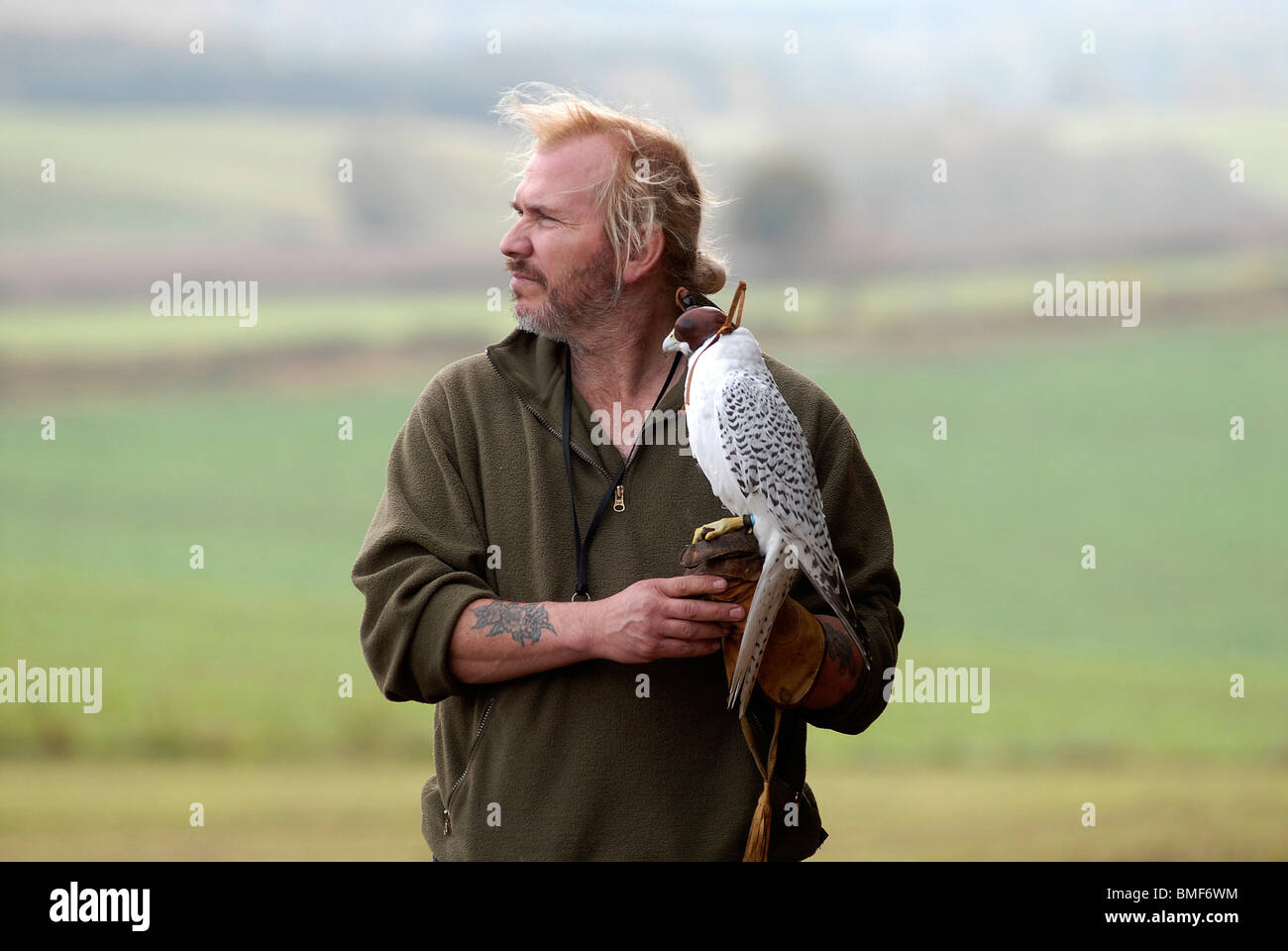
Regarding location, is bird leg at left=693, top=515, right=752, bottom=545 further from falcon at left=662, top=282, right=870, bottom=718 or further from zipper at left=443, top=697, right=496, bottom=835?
zipper at left=443, top=697, right=496, bottom=835

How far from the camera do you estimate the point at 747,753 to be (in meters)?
2.03

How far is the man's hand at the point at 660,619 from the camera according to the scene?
1.81 metres

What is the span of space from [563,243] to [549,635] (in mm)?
736

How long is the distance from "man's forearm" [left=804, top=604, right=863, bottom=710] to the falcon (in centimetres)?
5

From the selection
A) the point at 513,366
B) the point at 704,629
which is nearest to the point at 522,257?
the point at 513,366

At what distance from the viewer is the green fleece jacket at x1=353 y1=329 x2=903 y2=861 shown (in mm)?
1969

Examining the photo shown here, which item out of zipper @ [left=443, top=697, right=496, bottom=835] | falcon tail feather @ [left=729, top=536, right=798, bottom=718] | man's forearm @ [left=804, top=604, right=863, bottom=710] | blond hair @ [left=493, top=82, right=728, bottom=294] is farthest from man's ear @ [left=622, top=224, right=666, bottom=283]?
zipper @ [left=443, top=697, right=496, bottom=835]

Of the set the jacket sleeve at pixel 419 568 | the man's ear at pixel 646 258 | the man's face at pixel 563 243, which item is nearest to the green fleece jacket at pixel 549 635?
the jacket sleeve at pixel 419 568

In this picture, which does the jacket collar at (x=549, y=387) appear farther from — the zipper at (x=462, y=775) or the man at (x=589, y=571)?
the zipper at (x=462, y=775)

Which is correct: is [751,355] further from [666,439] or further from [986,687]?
[986,687]

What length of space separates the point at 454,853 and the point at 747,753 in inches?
21.8

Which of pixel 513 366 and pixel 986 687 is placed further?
pixel 986 687

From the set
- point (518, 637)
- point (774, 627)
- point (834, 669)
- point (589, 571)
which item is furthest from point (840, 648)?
point (518, 637)

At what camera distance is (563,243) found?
83.0 inches
